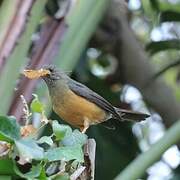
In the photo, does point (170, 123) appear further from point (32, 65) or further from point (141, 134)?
point (32, 65)

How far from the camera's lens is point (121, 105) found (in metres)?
2.32

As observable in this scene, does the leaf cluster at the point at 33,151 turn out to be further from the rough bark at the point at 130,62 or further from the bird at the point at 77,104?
the rough bark at the point at 130,62

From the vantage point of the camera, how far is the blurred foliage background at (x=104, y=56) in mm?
1595

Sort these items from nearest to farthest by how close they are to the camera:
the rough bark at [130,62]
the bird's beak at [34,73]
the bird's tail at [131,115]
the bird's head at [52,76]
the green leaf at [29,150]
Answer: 1. the green leaf at [29,150]
2. the bird's beak at [34,73]
3. the bird's head at [52,76]
4. the bird's tail at [131,115]
5. the rough bark at [130,62]

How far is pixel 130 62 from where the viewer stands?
248 centimetres

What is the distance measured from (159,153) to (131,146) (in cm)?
67

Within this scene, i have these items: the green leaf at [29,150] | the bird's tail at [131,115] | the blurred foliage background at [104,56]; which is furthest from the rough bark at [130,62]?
the green leaf at [29,150]

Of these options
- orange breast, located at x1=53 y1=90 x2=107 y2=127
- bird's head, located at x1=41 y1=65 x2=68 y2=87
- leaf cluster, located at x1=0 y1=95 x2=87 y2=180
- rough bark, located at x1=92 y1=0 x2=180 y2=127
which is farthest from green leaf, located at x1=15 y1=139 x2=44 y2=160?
rough bark, located at x1=92 y1=0 x2=180 y2=127

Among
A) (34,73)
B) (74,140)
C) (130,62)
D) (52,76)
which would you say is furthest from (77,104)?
(130,62)

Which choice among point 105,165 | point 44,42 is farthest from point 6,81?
point 105,165

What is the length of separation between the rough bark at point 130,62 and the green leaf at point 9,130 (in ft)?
4.94

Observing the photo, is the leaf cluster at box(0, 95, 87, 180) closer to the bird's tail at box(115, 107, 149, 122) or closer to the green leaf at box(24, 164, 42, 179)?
the green leaf at box(24, 164, 42, 179)

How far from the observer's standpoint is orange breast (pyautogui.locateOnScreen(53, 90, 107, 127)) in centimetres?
144

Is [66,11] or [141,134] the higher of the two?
[66,11]
